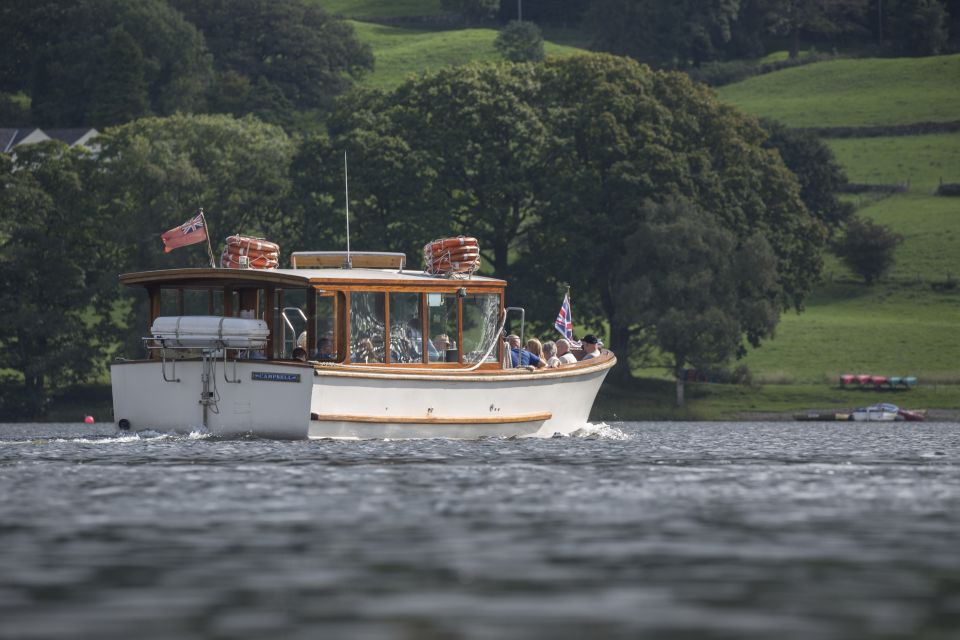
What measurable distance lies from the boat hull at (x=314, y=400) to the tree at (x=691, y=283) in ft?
121

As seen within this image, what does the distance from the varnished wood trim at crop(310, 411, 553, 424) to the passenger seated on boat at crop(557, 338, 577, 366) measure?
1885 mm

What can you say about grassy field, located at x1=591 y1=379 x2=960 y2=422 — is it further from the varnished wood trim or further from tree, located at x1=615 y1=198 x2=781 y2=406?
the varnished wood trim

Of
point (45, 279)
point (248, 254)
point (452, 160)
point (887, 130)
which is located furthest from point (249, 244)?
point (887, 130)

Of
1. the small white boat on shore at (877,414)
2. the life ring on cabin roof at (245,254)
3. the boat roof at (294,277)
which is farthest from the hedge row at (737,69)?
the boat roof at (294,277)

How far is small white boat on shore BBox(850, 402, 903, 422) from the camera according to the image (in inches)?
2682

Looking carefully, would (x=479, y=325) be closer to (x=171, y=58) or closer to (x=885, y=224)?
(x=885, y=224)

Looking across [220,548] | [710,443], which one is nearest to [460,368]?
[710,443]

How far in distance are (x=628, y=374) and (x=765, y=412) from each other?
6253mm

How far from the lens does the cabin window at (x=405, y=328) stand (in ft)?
107

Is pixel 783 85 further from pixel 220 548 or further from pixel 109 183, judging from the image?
pixel 220 548

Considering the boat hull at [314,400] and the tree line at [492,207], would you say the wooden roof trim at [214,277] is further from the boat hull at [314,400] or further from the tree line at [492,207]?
the tree line at [492,207]

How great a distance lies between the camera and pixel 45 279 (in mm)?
73188

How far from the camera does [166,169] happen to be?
257 feet

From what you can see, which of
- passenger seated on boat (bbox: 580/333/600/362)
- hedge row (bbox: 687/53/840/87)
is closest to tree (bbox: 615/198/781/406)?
passenger seated on boat (bbox: 580/333/600/362)
